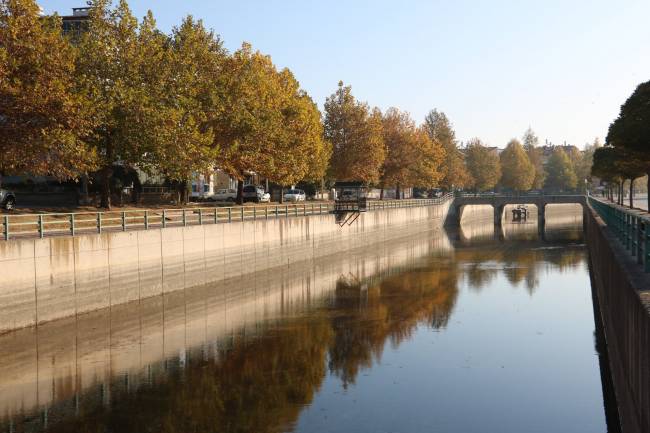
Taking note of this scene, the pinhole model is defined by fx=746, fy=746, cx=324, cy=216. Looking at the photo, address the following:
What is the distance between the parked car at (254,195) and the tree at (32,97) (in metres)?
37.9

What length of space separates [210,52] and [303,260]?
53.9 feet

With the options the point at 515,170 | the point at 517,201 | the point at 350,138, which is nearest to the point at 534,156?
the point at 515,170

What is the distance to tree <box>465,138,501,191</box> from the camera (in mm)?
141500

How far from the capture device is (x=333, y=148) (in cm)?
8138

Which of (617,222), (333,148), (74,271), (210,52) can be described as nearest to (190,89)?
(210,52)

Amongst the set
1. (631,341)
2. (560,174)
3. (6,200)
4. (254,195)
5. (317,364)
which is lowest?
(317,364)

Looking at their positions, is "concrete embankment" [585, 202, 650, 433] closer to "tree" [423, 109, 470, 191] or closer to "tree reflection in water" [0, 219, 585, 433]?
"tree reflection in water" [0, 219, 585, 433]

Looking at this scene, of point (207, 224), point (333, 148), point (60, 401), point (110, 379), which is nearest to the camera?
point (60, 401)

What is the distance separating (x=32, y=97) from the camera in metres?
31.5

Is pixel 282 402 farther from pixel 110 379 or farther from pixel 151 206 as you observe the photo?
pixel 151 206

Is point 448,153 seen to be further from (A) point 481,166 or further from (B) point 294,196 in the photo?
(B) point 294,196

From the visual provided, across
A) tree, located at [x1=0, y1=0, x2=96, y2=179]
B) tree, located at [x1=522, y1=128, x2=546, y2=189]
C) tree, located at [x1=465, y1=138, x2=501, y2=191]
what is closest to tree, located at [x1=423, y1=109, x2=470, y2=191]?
tree, located at [x1=465, y1=138, x2=501, y2=191]

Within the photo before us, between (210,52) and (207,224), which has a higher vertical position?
(210,52)

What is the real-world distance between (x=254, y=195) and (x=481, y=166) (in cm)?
7896
